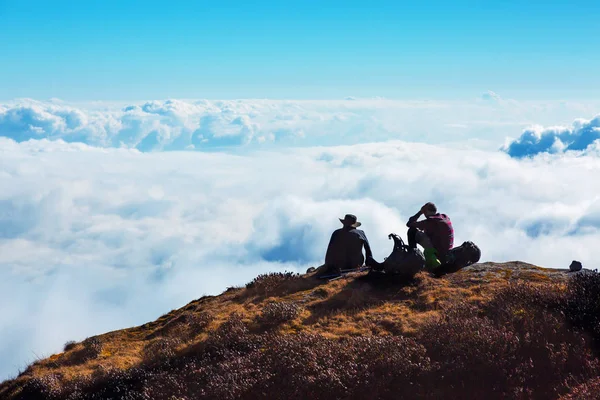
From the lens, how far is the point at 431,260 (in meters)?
17.4

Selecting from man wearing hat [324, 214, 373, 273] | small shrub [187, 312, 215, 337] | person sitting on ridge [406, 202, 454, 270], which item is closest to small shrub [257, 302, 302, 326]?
small shrub [187, 312, 215, 337]

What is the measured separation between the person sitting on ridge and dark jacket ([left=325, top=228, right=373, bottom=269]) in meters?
2.01

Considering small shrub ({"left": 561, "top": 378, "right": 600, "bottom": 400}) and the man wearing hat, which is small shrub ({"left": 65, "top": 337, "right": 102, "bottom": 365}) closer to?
the man wearing hat

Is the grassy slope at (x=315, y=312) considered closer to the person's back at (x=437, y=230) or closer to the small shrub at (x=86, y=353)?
the small shrub at (x=86, y=353)

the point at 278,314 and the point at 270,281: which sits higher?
the point at 270,281

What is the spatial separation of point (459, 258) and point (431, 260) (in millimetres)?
1266

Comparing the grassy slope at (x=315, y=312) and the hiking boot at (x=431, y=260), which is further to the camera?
the hiking boot at (x=431, y=260)

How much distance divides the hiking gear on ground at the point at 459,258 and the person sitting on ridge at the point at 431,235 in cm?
18

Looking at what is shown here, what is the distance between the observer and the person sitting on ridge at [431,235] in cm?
1733

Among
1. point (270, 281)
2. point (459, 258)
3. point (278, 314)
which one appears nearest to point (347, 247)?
point (270, 281)

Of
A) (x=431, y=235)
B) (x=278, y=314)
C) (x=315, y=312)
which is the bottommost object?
(x=315, y=312)

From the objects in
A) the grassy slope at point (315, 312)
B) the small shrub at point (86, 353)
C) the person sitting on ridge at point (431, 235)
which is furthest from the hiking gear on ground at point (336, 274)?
the small shrub at point (86, 353)

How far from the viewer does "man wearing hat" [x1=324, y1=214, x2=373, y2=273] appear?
18.2 m

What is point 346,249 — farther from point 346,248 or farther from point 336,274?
point 336,274
